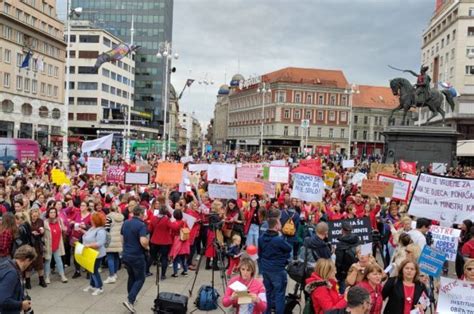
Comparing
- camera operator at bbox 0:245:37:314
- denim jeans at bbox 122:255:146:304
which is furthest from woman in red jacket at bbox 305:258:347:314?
denim jeans at bbox 122:255:146:304

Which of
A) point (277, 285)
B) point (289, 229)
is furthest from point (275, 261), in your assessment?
point (289, 229)

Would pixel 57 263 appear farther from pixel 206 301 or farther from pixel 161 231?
pixel 206 301

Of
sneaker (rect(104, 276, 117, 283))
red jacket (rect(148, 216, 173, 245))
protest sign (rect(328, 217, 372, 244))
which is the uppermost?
protest sign (rect(328, 217, 372, 244))

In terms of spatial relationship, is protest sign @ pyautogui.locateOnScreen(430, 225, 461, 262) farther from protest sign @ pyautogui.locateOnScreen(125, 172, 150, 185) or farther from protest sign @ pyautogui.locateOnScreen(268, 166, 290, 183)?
protest sign @ pyautogui.locateOnScreen(125, 172, 150, 185)

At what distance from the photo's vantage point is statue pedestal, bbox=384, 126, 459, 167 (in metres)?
34.2

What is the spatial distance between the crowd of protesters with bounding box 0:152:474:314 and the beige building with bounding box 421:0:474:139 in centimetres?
5375

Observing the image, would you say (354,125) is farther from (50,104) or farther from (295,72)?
(50,104)

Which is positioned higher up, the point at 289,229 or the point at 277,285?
the point at 289,229

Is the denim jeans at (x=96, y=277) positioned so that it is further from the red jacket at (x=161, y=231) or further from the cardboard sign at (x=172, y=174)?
the cardboard sign at (x=172, y=174)

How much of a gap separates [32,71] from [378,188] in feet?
189

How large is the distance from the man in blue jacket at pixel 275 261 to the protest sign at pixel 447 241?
7.60 ft

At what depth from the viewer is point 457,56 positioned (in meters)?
70.2

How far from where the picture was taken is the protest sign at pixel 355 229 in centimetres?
806

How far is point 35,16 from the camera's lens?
61.1 m
